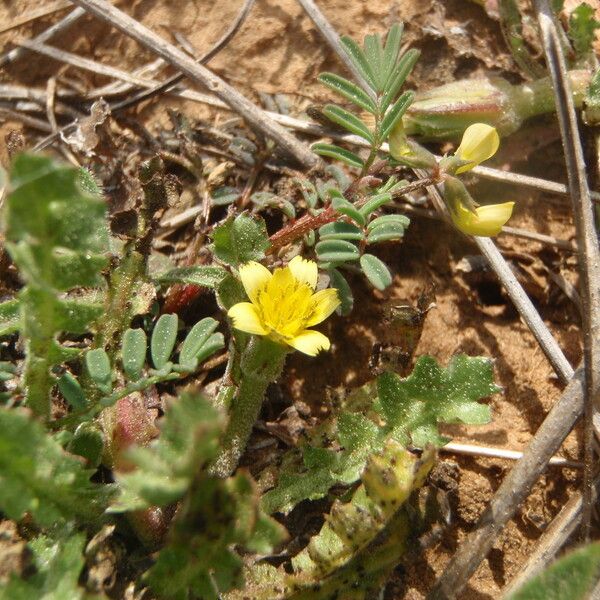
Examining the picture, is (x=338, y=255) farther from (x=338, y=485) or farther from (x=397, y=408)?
(x=338, y=485)

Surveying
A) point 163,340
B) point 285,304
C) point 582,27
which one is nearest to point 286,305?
point 285,304

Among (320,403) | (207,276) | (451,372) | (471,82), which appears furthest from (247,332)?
(471,82)

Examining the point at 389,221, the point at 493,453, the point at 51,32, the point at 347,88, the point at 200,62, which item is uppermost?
the point at 51,32

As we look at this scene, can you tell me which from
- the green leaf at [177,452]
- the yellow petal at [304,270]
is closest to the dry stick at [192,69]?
the yellow petal at [304,270]

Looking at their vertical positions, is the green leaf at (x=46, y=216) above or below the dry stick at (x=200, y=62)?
above

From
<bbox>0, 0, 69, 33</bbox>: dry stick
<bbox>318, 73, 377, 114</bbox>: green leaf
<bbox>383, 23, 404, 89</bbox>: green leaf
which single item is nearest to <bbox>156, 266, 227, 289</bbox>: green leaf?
<bbox>318, 73, 377, 114</bbox>: green leaf

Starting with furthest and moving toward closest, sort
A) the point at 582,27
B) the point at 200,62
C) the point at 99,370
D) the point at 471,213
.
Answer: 1. the point at 200,62
2. the point at 582,27
3. the point at 471,213
4. the point at 99,370

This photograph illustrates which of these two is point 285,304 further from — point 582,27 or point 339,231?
point 582,27

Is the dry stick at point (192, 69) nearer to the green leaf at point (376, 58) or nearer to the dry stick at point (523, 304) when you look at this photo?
the green leaf at point (376, 58)
